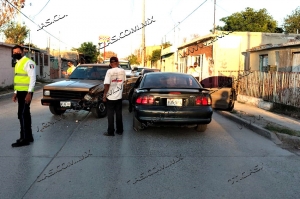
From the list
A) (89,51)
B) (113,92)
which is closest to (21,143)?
(113,92)

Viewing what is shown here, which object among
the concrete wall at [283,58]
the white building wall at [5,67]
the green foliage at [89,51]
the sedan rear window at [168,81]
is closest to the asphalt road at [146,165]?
the sedan rear window at [168,81]

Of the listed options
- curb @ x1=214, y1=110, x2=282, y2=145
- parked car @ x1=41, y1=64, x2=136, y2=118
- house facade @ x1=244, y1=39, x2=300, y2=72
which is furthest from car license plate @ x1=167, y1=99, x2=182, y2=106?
house facade @ x1=244, y1=39, x2=300, y2=72

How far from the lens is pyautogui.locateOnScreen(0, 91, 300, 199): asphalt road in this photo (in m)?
3.94

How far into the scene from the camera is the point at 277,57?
1381 cm

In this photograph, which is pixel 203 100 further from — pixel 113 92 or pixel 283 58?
pixel 283 58

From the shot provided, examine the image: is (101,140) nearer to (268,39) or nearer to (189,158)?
(189,158)

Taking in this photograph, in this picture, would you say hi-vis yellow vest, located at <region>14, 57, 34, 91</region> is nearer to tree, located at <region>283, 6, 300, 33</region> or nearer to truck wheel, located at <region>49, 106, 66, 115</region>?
truck wheel, located at <region>49, 106, 66, 115</region>

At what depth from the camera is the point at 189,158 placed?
5.32 m

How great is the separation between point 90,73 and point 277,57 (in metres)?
8.77

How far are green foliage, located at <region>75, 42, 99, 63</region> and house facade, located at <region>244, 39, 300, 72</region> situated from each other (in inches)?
1497

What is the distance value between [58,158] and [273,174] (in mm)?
3535

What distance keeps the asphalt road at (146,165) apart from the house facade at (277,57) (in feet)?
21.9

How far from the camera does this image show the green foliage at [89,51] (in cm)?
5112

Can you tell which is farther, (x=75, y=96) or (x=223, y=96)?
(x=223, y=96)
